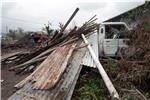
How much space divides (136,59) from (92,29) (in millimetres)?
4192

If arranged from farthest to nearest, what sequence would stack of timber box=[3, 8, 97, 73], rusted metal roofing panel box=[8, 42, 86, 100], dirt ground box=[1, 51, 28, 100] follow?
stack of timber box=[3, 8, 97, 73] → dirt ground box=[1, 51, 28, 100] → rusted metal roofing panel box=[8, 42, 86, 100]

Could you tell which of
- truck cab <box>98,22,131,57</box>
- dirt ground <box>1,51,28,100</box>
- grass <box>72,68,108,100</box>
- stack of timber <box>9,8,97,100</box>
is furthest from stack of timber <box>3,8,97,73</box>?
Answer: grass <box>72,68,108,100</box>

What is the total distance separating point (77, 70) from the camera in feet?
26.0

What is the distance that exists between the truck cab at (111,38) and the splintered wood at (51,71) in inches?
104

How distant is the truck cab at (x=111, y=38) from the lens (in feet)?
40.3

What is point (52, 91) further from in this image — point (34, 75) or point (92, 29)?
point (92, 29)

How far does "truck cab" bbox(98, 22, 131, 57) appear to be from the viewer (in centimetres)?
1229

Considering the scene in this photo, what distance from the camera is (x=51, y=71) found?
7.68 m

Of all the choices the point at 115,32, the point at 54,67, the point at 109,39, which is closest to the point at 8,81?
the point at 54,67

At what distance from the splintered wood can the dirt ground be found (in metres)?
0.37

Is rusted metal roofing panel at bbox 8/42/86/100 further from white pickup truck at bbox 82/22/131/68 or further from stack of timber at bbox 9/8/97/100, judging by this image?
white pickup truck at bbox 82/22/131/68

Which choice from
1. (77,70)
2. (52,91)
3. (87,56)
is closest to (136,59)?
(87,56)

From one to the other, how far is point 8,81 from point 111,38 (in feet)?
18.6

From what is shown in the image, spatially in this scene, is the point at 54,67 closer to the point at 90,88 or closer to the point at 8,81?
the point at 90,88
